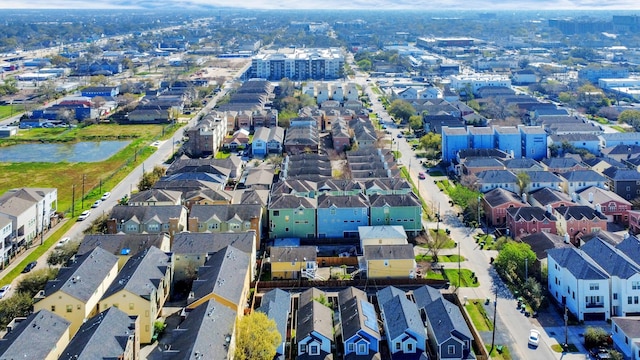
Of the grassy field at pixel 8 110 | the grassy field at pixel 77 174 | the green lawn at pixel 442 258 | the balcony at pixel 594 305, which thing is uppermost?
the grassy field at pixel 8 110

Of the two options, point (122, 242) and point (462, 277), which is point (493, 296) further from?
point (122, 242)

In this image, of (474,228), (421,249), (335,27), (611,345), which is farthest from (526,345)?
(335,27)

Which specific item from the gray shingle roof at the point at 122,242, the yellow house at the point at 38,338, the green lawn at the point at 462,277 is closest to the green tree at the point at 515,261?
the green lawn at the point at 462,277

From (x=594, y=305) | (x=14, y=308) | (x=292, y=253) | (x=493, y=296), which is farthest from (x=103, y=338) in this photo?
(x=594, y=305)

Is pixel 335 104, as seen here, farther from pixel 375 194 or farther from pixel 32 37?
pixel 32 37

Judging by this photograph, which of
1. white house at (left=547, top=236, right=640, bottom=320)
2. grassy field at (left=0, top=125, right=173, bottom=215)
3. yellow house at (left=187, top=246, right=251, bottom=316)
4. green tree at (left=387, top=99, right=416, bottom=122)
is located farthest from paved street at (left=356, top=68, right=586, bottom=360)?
grassy field at (left=0, top=125, right=173, bottom=215)

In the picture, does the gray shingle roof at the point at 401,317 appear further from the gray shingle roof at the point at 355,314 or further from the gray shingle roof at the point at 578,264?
the gray shingle roof at the point at 578,264
